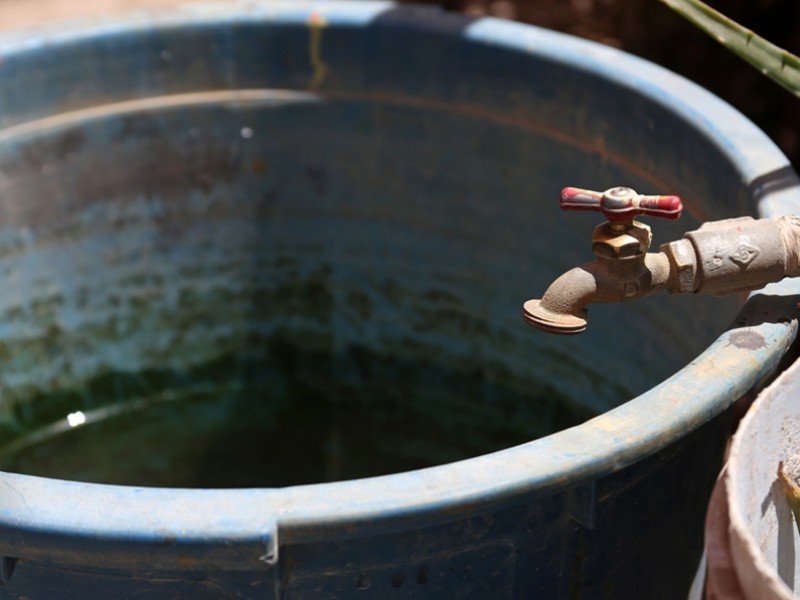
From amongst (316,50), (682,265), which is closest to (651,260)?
(682,265)

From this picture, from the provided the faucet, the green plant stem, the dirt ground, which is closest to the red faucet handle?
the faucet

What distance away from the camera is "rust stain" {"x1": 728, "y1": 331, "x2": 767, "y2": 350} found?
4.20ft

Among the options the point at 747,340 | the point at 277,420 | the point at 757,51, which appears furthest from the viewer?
the point at 277,420

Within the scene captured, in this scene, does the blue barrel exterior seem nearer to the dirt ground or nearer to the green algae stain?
the green algae stain

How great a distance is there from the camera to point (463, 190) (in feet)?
7.39

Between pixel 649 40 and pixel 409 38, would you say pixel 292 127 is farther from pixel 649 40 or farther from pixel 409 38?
pixel 649 40

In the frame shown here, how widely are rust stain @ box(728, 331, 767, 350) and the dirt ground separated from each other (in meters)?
1.85

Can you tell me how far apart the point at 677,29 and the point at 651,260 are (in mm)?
2162

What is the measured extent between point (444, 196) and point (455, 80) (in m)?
0.24

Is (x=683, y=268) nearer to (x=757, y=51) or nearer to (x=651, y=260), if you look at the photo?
(x=651, y=260)

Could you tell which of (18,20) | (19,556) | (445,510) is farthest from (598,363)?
(18,20)

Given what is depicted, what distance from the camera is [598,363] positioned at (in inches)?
85.6

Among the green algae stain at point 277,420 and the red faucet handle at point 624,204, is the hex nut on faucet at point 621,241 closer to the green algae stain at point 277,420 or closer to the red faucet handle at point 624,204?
the red faucet handle at point 624,204

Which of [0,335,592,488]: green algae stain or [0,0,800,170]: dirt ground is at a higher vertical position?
[0,0,800,170]: dirt ground
